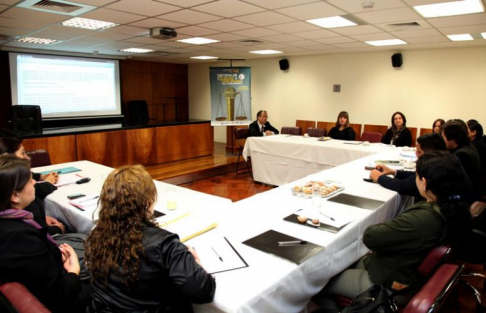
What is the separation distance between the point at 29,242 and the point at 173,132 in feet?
18.9

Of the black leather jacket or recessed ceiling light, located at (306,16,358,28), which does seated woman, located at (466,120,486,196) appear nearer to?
recessed ceiling light, located at (306,16,358,28)

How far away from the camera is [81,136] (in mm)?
5562

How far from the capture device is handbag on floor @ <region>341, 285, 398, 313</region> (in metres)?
1.24

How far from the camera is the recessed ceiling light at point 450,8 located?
3.24 metres

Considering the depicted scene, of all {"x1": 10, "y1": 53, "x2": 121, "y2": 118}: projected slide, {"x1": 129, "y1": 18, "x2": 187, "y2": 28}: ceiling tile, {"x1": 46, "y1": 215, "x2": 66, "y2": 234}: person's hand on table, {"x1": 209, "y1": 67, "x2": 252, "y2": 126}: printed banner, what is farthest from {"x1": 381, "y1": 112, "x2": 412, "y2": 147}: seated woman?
{"x1": 10, "y1": 53, "x2": 121, "y2": 118}: projected slide

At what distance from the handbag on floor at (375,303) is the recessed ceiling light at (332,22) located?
3.36 meters

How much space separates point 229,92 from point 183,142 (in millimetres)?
1500

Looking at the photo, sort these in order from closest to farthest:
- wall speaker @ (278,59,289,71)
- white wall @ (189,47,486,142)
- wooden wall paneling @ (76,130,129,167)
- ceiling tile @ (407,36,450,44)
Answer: ceiling tile @ (407,36,450,44) < wooden wall paneling @ (76,130,129,167) < white wall @ (189,47,486,142) < wall speaker @ (278,59,289,71)

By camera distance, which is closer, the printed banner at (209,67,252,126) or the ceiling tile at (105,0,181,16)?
the ceiling tile at (105,0,181,16)

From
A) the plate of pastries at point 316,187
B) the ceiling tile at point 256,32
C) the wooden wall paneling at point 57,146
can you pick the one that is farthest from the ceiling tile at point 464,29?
the wooden wall paneling at point 57,146

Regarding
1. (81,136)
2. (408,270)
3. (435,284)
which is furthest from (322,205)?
(81,136)

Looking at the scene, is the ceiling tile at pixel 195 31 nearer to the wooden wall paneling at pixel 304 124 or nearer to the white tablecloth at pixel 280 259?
the white tablecloth at pixel 280 259

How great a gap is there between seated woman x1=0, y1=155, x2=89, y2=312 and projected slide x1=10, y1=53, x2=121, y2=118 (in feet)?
21.8

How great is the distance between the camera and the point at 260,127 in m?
6.41
